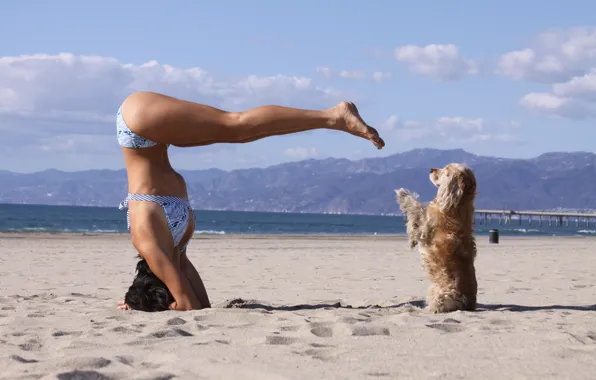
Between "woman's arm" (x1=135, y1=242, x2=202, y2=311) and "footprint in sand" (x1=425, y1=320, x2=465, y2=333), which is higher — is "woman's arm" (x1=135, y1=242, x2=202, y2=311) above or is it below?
above

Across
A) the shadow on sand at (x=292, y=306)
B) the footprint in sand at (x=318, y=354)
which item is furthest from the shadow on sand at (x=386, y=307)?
the footprint in sand at (x=318, y=354)

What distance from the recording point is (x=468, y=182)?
6.07m

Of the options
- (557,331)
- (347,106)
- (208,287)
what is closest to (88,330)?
(347,106)

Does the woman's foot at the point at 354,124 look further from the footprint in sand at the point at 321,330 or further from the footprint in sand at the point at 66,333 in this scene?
the footprint in sand at the point at 66,333

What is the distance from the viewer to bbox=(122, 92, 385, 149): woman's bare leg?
538 cm

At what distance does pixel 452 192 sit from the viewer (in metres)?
6.05

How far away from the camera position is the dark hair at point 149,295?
→ 5793 mm

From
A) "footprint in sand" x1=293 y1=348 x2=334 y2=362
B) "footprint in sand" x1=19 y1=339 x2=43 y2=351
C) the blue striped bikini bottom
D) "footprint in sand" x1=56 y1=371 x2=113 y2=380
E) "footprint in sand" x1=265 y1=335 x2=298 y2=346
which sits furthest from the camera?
the blue striped bikini bottom

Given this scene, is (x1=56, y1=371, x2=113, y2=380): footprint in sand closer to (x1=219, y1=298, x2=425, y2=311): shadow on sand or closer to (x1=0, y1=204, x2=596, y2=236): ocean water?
(x1=219, y1=298, x2=425, y2=311): shadow on sand

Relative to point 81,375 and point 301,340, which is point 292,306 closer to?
point 301,340

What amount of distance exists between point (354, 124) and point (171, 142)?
141 centimetres

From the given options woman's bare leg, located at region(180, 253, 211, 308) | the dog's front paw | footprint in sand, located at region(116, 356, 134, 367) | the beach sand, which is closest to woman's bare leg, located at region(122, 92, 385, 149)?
woman's bare leg, located at region(180, 253, 211, 308)

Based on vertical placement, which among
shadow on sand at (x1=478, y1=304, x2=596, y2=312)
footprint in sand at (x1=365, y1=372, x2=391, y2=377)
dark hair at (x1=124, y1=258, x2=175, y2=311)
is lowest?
shadow on sand at (x1=478, y1=304, x2=596, y2=312)

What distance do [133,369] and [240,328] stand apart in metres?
1.25
